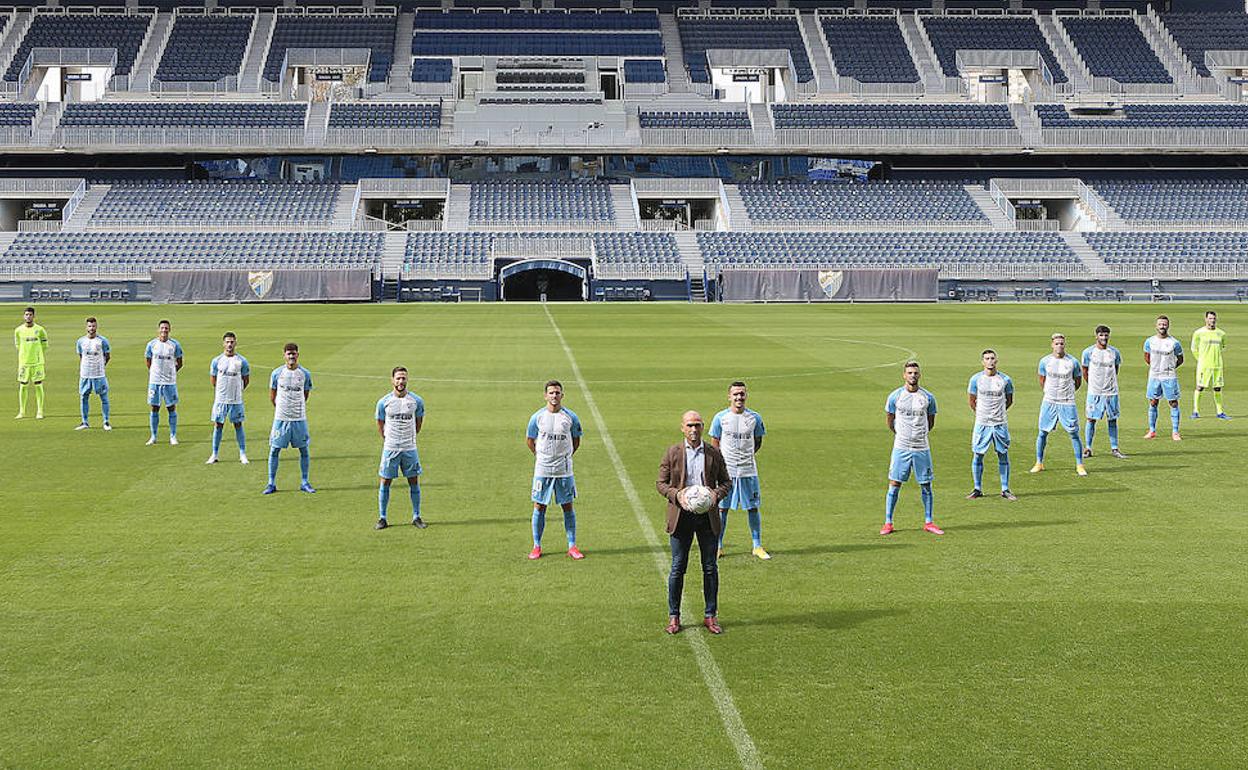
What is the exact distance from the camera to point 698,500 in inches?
380

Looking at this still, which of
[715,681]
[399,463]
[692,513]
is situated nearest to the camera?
[715,681]

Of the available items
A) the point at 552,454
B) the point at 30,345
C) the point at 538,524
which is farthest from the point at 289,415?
the point at 30,345

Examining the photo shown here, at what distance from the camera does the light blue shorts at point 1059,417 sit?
1706 centimetres

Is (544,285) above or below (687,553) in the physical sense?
above

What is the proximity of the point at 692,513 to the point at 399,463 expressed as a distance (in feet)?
16.6

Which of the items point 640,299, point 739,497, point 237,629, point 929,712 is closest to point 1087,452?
point 739,497

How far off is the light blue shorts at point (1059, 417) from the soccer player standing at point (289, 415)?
9.59m

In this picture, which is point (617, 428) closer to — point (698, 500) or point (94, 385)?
→ point (94, 385)

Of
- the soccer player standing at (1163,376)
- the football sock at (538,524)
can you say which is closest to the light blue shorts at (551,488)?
the football sock at (538,524)

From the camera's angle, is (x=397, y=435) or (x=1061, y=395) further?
(x=1061, y=395)

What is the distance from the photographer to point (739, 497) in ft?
41.6

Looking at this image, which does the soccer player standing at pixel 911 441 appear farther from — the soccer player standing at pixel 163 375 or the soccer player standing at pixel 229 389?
the soccer player standing at pixel 163 375

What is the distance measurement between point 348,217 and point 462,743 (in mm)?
63282

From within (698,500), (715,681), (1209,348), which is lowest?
(715,681)
